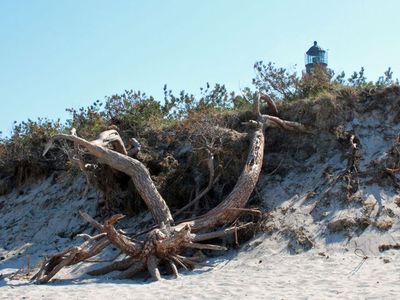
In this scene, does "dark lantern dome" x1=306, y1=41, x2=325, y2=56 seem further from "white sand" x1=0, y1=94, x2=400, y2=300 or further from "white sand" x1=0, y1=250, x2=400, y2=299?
"white sand" x1=0, y1=250, x2=400, y2=299

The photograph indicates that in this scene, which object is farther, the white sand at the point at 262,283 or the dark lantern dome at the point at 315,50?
the dark lantern dome at the point at 315,50

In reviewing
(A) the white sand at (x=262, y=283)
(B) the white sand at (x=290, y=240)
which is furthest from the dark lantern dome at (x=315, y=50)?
(A) the white sand at (x=262, y=283)

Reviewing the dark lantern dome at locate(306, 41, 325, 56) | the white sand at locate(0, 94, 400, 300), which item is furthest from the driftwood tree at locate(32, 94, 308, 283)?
the dark lantern dome at locate(306, 41, 325, 56)

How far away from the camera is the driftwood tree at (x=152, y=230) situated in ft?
A: 30.9

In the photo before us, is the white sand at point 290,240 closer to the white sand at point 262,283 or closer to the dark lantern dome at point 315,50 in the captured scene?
the white sand at point 262,283

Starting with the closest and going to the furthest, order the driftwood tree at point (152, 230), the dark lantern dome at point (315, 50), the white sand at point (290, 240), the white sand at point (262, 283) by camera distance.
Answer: the white sand at point (262, 283), the white sand at point (290, 240), the driftwood tree at point (152, 230), the dark lantern dome at point (315, 50)

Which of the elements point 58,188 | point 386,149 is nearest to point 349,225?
point 386,149

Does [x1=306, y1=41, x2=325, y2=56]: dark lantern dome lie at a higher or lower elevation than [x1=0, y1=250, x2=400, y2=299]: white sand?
higher

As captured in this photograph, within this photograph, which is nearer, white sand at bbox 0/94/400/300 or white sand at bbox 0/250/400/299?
white sand at bbox 0/250/400/299

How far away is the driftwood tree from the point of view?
30.9ft

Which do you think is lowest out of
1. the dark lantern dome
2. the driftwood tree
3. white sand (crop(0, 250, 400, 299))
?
white sand (crop(0, 250, 400, 299))

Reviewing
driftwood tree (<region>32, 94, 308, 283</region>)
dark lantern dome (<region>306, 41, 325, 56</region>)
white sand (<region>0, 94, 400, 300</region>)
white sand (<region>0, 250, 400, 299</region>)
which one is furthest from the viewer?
dark lantern dome (<region>306, 41, 325, 56</region>)

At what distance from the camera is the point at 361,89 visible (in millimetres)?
12805

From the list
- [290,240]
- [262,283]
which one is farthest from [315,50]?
[262,283]
